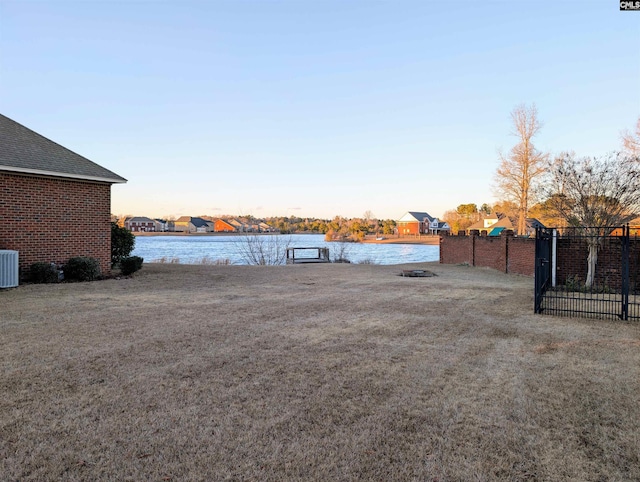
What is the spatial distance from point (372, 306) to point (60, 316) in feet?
18.1

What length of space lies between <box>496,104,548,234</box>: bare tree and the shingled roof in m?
→ 22.5

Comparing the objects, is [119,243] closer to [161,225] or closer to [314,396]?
[314,396]

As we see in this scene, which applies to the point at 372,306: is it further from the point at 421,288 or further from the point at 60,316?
the point at 60,316

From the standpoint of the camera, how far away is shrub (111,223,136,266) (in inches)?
513

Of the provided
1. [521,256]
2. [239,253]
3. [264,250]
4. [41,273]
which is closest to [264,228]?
[239,253]

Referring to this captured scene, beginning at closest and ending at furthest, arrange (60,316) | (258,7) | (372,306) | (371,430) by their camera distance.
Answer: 1. (371,430)
2. (60,316)
3. (372,306)
4. (258,7)

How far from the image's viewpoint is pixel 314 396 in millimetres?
3406

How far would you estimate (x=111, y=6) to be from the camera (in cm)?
1178

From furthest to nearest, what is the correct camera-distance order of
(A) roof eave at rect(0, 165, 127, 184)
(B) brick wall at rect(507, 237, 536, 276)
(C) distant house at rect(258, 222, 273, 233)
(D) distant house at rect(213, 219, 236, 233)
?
(D) distant house at rect(213, 219, 236, 233) → (C) distant house at rect(258, 222, 273, 233) → (B) brick wall at rect(507, 237, 536, 276) → (A) roof eave at rect(0, 165, 127, 184)

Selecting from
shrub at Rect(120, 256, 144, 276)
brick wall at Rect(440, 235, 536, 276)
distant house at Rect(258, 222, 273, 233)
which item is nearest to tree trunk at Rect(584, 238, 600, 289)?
brick wall at Rect(440, 235, 536, 276)

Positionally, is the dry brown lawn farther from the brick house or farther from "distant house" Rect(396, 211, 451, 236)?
"distant house" Rect(396, 211, 451, 236)

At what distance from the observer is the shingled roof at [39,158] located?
9.99 metres

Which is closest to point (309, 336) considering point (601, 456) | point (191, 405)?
point (191, 405)

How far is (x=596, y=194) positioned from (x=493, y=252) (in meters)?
5.49
